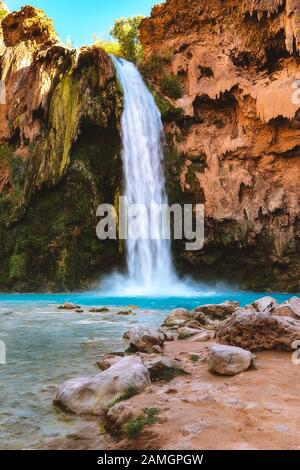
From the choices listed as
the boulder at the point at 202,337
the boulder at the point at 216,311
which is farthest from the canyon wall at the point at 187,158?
the boulder at the point at 202,337

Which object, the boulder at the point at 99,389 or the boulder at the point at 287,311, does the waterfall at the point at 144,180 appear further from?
the boulder at the point at 99,389

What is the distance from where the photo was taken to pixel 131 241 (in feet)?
64.2

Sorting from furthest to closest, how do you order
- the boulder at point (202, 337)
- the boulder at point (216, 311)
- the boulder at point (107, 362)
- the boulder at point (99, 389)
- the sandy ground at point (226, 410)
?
the boulder at point (216, 311) → the boulder at point (202, 337) → the boulder at point (107, 362) → the boulder at point (99, 389) → the sandy ground at point (226, 410)

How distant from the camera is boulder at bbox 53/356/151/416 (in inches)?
135

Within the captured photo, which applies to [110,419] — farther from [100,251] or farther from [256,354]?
[100,251]

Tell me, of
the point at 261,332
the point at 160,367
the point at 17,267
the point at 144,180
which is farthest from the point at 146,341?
the point at 17,267

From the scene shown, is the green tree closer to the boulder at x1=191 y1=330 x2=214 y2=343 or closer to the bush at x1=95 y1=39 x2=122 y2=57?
the bush at x1=95 y1=39 x2=122 y2=57

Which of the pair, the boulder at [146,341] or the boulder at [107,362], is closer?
the boulder at [107,362]

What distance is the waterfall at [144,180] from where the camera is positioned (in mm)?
19516

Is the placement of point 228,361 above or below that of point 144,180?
below

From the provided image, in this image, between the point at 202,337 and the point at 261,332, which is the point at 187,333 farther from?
the point at 261,332

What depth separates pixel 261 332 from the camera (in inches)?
192

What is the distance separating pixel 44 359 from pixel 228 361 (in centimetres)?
242
